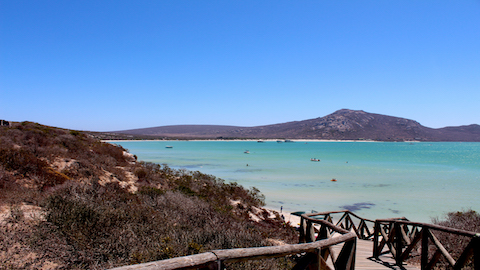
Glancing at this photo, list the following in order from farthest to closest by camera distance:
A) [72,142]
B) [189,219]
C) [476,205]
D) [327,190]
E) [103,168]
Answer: [327,190] < [476,205] < [72,142] < [103,168] < [189,219]

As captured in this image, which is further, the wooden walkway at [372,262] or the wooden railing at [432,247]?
the wooden walkway at [372,262]

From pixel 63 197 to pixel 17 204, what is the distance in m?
0.86

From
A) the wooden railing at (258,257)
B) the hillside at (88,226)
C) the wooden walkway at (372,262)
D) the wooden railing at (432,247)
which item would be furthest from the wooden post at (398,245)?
the wooden railing at (258,257)

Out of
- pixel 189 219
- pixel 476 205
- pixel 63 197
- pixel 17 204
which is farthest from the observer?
pixel 476 205

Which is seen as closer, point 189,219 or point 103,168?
point 189,219

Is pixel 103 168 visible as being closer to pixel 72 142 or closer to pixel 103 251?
pixel 72 142

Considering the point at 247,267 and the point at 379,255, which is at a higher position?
the point at 247,267

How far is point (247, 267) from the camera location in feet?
14.4

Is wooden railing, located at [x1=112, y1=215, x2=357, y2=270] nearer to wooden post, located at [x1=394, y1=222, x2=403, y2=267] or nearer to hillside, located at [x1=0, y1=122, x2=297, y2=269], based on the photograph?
hillside, located at [x1=0, y1=122, x2=297, y2=269]

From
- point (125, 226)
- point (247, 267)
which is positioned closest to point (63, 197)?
point (125, 226)

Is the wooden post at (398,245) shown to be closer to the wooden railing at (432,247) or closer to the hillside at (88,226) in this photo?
the wooden railing at (432,247)

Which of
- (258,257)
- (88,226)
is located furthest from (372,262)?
(88,226)

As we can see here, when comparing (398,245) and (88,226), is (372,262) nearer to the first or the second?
(398,245)

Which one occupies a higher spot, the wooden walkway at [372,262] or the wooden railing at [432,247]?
the wooden railing at [432,247]
